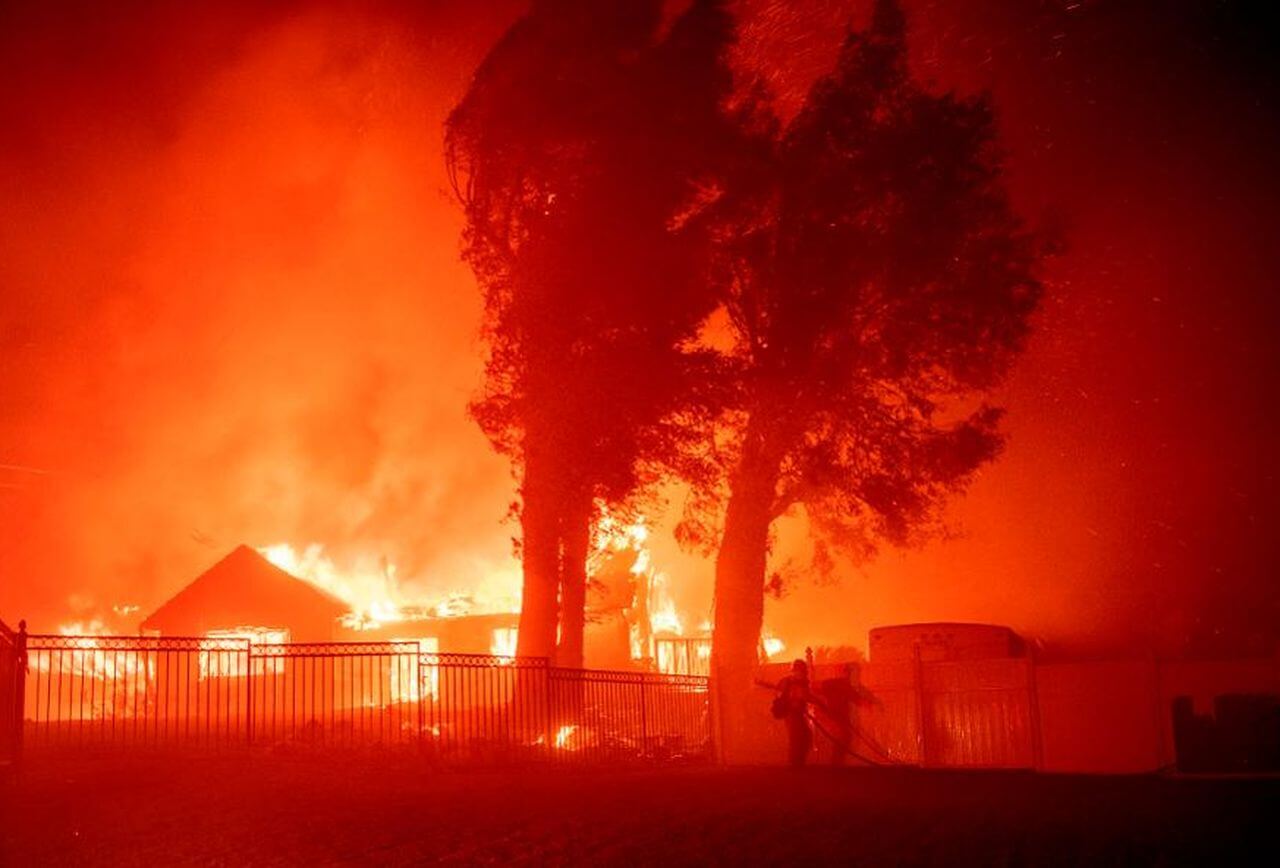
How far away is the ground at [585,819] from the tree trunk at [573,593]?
8.54m

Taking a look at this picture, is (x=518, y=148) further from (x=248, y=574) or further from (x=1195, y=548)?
(x=1195, y=548)

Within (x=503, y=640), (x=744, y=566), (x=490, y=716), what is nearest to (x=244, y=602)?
(x=503, y=640)

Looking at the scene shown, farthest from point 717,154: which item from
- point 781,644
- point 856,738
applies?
point 781,644

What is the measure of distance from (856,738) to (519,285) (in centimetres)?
1137

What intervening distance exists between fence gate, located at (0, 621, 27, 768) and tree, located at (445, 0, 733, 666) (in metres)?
10.9

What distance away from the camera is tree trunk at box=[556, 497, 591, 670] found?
23.0m

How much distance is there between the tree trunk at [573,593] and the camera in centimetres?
2302

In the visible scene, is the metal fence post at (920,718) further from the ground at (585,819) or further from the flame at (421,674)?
the flame at (421,674)

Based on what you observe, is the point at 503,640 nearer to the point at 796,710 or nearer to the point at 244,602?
the point at 244,602

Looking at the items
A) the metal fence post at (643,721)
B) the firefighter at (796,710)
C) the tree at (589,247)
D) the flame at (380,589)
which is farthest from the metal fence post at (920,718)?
the flame at (380,589)

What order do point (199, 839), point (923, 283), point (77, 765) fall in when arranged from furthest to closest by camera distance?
point (923, 283), point (77, 765), point (199, 839)

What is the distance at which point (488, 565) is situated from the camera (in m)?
44.9

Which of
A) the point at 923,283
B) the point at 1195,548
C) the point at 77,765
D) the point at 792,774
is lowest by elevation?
the point at 792,774

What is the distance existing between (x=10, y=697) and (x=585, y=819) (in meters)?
6.92
